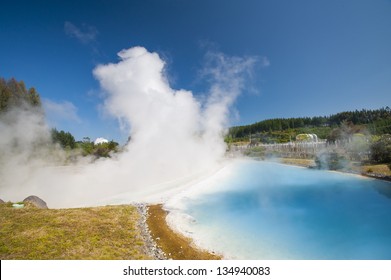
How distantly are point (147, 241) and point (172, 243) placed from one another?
1.09 m

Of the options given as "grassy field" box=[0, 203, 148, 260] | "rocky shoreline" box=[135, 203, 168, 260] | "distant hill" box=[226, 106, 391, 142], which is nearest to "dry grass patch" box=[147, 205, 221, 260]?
"rocky shoreline" box=[135, 203, 168, 260]

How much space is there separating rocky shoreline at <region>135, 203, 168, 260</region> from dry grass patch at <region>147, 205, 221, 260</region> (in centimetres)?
20

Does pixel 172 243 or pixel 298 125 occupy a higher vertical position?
pixel 298 125

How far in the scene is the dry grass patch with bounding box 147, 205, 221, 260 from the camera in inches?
349

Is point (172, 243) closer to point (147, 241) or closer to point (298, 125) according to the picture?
point (147, 241)

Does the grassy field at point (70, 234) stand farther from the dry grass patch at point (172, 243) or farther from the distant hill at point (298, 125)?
the distant hill at point (298, 125)

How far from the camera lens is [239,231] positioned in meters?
11.8

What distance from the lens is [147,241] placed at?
9.81 m

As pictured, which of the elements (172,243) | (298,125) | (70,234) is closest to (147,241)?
(172,243)

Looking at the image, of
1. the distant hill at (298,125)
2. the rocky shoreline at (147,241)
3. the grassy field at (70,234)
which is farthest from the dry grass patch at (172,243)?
the distant hill at (298,125)

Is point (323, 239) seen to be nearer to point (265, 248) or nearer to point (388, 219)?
point (265, 248)

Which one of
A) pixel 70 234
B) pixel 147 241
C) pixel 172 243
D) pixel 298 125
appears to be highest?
pixel 298 125
